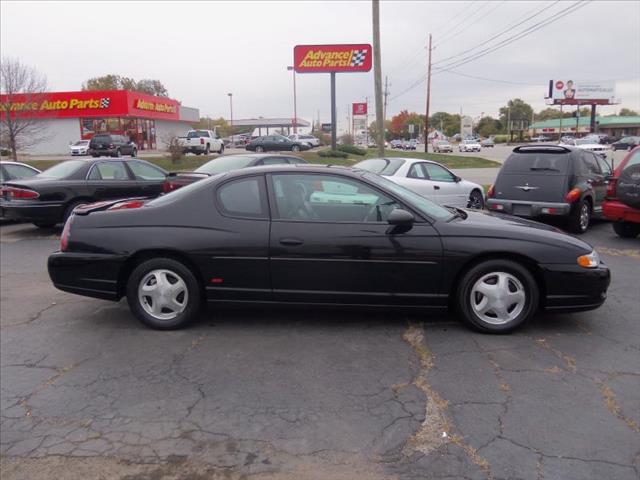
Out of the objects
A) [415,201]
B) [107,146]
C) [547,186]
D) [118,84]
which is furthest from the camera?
[118,84]

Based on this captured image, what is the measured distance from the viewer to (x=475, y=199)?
12367 mm

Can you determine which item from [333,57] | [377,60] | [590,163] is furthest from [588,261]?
[333,57]

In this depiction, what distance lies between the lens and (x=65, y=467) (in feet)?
9.54

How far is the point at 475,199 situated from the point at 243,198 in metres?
8.62

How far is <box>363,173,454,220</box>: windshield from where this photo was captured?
4809mm

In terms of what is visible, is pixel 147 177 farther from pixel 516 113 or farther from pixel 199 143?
pixel 516 113

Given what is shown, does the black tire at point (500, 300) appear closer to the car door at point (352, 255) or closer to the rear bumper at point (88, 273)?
the car door at point (352, 255)

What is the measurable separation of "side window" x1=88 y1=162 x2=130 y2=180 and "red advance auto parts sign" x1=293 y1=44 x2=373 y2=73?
25.0 metres

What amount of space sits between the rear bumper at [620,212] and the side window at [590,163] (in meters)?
1.44

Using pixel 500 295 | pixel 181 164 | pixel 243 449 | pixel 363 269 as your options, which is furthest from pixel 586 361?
pixel 181 164

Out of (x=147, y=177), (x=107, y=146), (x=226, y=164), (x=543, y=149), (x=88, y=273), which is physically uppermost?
(x=107, y=146)

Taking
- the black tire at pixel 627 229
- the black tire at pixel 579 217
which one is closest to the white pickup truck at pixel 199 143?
the black tire at pixel 579 217

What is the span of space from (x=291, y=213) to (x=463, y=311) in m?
1.72

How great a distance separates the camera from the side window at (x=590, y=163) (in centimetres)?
1023
